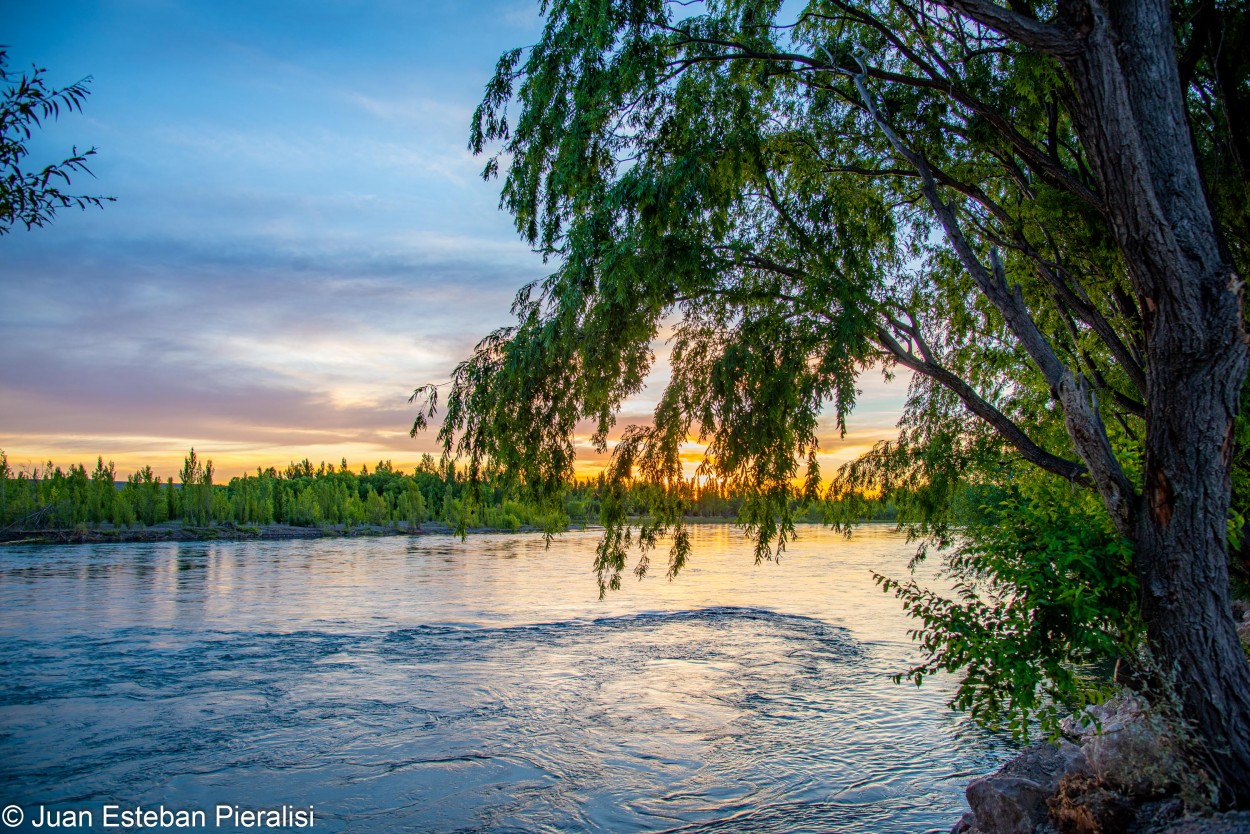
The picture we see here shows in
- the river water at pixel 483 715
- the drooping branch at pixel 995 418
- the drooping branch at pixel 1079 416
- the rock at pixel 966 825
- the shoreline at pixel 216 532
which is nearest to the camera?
the drooping branch at pixel 1079 416

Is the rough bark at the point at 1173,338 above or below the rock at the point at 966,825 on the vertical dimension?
above

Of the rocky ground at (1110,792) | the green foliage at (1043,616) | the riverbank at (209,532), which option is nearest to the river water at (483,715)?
the rocky ground at (1110,792)

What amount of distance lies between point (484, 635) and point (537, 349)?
459 inches

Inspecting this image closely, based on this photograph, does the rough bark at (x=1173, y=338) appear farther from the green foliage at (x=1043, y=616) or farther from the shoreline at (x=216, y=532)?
the shoreline at (x=216, y=532)

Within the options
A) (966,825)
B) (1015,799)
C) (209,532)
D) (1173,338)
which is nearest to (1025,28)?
(1173,338)

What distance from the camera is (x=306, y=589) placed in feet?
85.4

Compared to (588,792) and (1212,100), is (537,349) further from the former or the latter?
(1212,100)

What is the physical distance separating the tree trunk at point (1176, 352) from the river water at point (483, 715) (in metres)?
3.11

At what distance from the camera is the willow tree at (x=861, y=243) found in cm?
499

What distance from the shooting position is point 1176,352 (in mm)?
5000

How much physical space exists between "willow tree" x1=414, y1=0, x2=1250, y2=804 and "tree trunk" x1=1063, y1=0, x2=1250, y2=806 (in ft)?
0.05

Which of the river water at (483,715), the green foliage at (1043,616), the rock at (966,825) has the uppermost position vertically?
the green foliage at (1043,616)

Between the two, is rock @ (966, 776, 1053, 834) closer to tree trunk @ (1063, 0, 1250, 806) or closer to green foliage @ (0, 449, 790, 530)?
tree trunk @ (1063, 0, 1250, 806)

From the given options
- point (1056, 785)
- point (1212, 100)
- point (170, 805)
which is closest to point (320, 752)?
point (170, 805)
